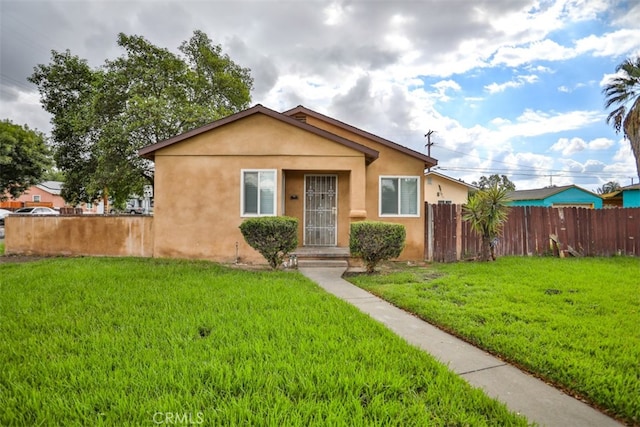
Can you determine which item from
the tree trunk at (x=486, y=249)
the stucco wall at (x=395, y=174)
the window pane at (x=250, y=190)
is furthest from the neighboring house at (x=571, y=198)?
the window pane at (x=250, y=190)

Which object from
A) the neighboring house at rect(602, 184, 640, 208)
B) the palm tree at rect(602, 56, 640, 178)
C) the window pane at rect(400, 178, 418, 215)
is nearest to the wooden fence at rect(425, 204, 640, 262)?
the window pane at rect(400, 178, 418, 215)

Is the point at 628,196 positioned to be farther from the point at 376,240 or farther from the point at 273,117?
the point at 273,117

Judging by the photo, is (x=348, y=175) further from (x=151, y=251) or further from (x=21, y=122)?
(x=21, y=122)

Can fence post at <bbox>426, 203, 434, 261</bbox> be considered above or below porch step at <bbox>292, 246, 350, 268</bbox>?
above

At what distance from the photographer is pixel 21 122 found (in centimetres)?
2439

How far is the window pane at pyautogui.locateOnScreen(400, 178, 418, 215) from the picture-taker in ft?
36.1

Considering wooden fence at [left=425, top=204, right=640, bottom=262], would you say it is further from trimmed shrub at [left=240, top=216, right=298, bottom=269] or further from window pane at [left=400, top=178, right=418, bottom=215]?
trimmed shrub at [left=240, top=216, right=298, bottom=269]

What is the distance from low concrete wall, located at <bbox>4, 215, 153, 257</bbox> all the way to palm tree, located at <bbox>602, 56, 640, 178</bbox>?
2246cm

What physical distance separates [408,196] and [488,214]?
98.1 inches

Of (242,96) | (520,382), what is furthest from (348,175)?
(242,96)

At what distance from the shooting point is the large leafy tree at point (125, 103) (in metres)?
18.4

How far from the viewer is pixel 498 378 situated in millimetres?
3059

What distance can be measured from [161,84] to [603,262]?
75.8 ft

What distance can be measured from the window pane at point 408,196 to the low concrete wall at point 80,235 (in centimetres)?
828
